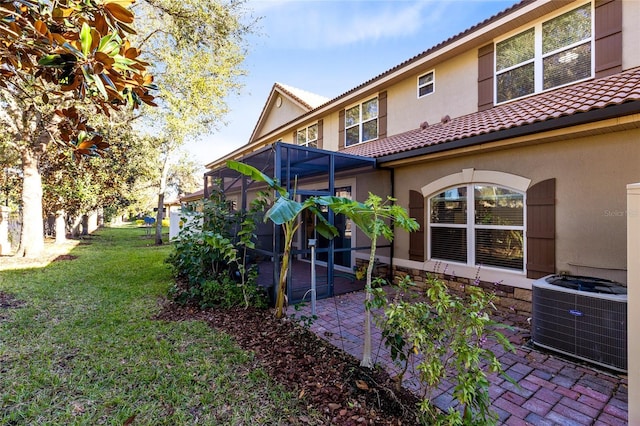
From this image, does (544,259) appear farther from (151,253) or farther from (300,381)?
(151,253)

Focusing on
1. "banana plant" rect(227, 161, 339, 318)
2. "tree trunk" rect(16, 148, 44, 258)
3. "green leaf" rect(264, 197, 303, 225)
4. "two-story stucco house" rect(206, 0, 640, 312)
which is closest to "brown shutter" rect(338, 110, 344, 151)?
"two-story stucco house" rect(206, 0, 640, 312)

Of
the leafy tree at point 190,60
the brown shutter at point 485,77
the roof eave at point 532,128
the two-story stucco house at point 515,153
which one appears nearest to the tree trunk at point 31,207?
the leafy tree at point 190,60

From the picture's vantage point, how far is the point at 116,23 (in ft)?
6.91

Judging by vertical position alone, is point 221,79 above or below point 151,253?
above

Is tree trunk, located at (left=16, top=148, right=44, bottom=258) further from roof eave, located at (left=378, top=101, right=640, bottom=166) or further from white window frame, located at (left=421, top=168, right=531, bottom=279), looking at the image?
white window frame, located at (left=421, top=168, right=531, bottom=279)

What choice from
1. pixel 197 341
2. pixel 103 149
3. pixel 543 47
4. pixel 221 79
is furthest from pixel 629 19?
pixel 221 79

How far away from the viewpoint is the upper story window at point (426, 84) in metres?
9.14

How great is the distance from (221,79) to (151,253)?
8.83 m

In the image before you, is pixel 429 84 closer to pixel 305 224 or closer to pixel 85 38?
pixel 305 224

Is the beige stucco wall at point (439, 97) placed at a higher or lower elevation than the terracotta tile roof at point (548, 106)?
higher

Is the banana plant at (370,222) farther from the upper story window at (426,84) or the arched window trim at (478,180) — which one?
the upper story window at (426,84)

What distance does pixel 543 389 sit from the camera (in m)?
3.43

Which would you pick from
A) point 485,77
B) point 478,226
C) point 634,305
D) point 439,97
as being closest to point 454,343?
point 634,305

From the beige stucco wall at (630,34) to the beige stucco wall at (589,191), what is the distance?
239 centimetres
